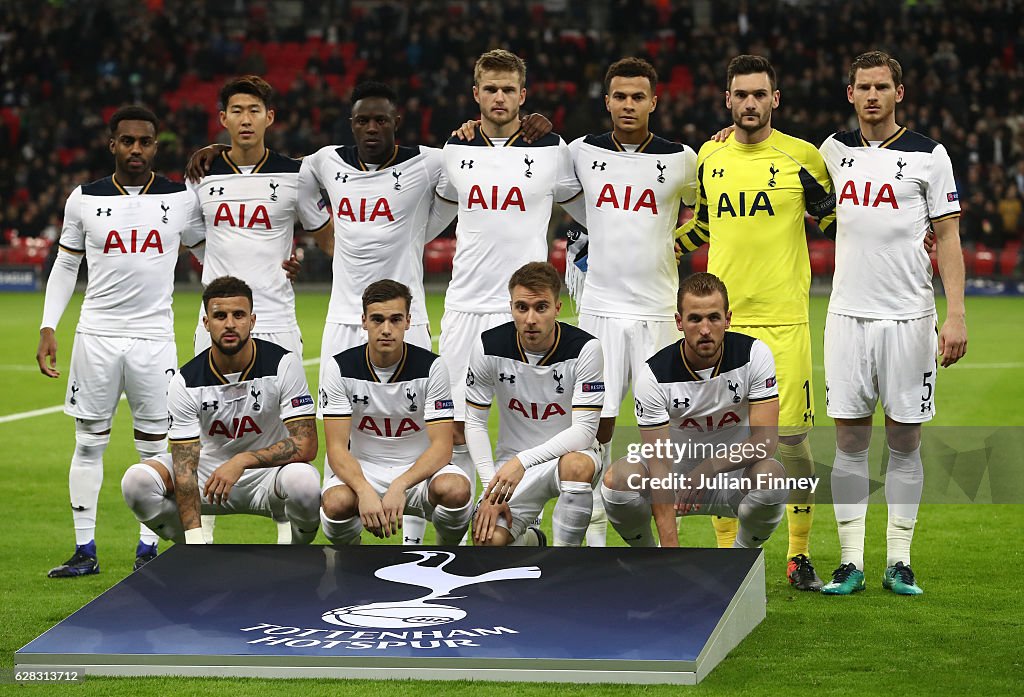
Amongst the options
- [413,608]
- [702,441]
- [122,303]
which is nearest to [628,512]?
[702,441]

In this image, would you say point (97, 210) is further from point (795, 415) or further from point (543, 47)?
point (543, 47)

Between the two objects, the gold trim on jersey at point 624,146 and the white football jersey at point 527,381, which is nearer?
the white football jersey at point 527,381

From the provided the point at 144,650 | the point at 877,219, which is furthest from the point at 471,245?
the point at 144,650

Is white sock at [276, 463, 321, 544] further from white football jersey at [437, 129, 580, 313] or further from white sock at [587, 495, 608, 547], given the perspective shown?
white sock at [587, 495, 608, 547]

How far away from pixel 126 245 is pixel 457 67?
2319 centimetres

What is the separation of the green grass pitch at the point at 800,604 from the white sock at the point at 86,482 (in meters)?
0.23

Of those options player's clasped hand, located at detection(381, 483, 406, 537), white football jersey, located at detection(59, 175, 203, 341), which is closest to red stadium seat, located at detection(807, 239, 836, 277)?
white football jersey, located at detection(59, 175, 203, 341)

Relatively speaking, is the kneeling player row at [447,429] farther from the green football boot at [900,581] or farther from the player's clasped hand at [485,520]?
the green football boot at [900,581]

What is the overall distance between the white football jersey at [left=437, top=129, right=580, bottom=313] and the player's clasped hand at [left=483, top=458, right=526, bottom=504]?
1.16m

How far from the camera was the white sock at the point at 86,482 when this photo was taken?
7.20 meters

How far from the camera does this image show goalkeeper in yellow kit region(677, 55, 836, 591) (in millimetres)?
6637

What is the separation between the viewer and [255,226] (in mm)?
7332

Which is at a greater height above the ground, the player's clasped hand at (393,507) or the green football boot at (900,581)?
the player's clasped hand at (393,507)

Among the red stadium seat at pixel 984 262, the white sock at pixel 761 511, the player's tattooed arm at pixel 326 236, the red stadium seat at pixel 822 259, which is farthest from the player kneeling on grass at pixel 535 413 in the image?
the red stadium seat at pixel 984 262
